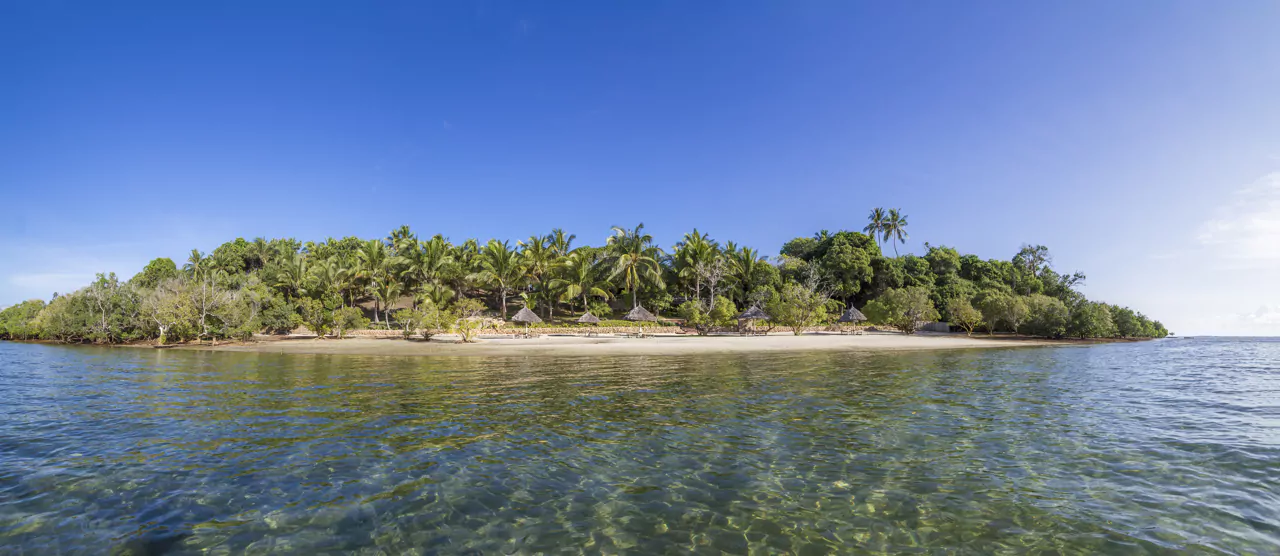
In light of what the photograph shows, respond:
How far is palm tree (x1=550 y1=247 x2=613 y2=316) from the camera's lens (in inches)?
2336

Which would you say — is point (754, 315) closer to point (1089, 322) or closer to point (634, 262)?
point (634, 262)

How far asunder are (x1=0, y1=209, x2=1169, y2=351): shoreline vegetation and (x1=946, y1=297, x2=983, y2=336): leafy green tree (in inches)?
8.7

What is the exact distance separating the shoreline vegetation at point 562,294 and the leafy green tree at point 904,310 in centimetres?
22

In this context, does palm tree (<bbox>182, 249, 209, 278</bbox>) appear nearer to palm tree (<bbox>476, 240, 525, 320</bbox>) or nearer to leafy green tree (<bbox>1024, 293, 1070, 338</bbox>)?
palm tree (<bbox>476, 240, 525, 320</bbox>)

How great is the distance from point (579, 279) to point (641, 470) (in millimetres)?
52420

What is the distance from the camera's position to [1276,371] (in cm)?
2566

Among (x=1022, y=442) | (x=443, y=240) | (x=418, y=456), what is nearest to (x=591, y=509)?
(x=418, y=456)

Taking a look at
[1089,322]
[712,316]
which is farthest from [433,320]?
[1089,322]

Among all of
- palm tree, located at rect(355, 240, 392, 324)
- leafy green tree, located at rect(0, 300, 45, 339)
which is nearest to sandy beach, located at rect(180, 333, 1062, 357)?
palm tree, located at rect(355, 240, 392, 324)

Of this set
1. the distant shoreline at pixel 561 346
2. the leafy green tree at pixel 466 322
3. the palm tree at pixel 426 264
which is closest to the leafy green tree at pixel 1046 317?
the distant shoreline at pixel 561 346

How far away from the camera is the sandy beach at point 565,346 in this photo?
3372 cm

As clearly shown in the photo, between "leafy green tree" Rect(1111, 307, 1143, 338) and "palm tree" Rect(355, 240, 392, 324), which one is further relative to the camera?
"leafy green tree" Rect(1111, 307, 1143, 338)

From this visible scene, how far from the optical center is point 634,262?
59344 millimetres

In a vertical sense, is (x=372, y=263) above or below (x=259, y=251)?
below
